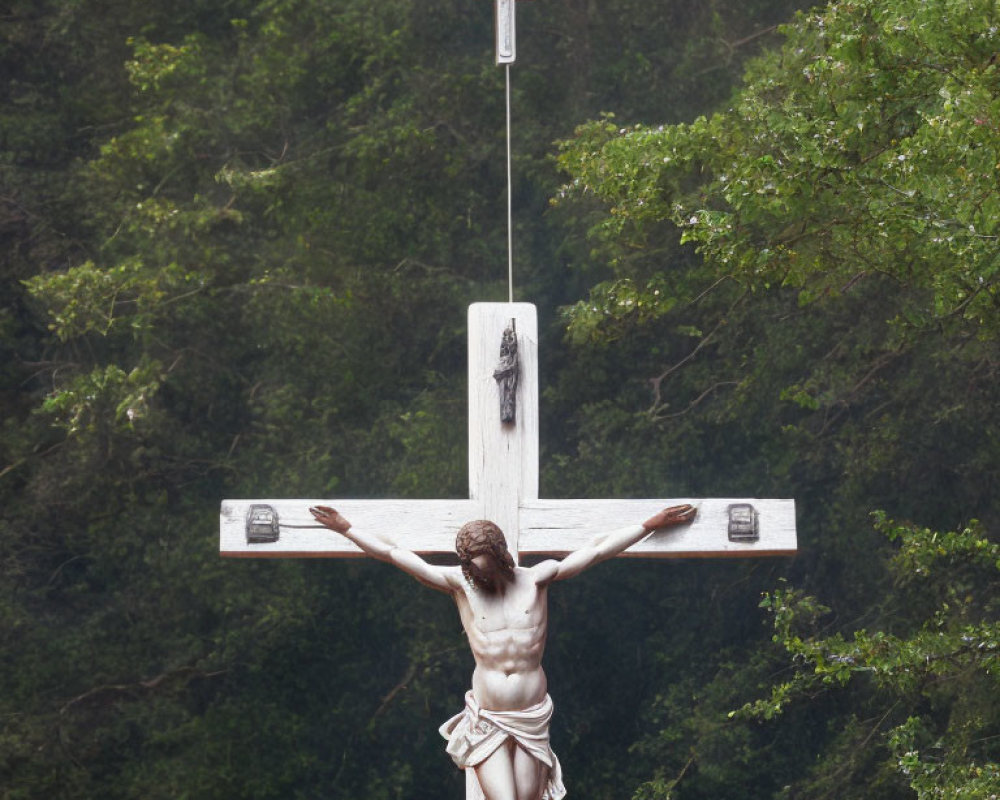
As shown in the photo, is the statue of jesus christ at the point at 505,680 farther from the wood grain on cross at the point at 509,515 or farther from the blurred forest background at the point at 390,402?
the blurred forest background at the point at 390,402

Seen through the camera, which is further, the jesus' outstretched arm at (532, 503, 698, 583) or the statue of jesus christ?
the jesus' outstretched arm at (532, 503, 698, 583)

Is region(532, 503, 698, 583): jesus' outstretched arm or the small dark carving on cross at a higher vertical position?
the small dark carving on cross

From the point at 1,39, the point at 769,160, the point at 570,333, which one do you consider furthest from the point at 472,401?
the point at 1,39

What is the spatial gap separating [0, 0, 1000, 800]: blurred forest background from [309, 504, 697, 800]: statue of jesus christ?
175 inches

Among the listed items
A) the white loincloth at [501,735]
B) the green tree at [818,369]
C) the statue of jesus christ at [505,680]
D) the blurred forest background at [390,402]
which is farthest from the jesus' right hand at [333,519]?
the blurred forest background at [390,402]

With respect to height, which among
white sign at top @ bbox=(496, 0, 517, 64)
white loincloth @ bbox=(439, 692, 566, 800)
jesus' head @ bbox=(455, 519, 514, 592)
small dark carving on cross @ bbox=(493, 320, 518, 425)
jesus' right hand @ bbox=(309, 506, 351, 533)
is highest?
white sign at top @ bbox=(496, 0, 517, 64)

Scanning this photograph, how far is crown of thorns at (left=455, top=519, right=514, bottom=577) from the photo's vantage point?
5031 millimetres

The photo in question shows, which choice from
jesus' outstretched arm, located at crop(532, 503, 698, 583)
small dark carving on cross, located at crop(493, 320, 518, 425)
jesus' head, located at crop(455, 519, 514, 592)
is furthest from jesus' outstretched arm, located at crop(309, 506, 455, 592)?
small dark carving on cross, located at crop(493, 320, 518, 425)

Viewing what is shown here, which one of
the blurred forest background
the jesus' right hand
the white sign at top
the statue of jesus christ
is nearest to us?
the statue of jesus christ

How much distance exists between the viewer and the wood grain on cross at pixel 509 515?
5.52 metres

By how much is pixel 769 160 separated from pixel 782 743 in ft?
13.5

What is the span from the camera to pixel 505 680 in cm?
519

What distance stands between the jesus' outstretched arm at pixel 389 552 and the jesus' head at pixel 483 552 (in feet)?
0.48

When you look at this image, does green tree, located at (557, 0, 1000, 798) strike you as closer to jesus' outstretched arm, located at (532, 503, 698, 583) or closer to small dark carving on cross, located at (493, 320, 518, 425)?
small dark carving on cross, located at (493, 320, 518, 425)
